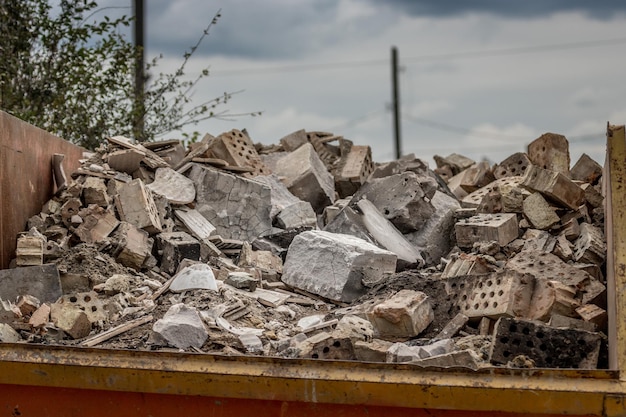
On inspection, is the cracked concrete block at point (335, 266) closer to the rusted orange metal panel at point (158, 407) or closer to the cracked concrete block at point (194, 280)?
the cracked concrete block at point (194, 280)

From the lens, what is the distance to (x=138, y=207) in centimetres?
528

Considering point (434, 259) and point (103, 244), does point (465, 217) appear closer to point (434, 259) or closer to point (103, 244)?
point (434, 259)

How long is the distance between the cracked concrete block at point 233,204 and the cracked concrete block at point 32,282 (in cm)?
153

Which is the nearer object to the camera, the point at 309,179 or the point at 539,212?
the point at 539,212

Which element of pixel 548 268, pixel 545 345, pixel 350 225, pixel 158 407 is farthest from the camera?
pixel 350 225

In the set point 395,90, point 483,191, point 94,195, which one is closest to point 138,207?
point 94,195

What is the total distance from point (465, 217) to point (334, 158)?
2.06m

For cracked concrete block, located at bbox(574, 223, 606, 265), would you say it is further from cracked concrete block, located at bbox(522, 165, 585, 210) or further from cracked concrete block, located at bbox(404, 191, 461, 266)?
cracked concrete block, located at bbox(404, 191, 461, 266)

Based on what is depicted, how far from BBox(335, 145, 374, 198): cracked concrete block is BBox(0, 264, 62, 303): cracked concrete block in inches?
116

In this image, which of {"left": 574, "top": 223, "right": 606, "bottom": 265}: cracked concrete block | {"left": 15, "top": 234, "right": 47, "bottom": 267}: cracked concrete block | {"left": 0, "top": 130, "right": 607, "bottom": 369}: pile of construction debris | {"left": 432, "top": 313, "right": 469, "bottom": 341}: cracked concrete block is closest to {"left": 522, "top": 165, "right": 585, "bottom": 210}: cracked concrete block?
{"left": 0, "top": 130, "right": 607, "bottom": 369}: pile of construction debris

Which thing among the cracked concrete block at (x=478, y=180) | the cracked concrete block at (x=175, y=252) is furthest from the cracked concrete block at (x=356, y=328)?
the cracked concrete block at (x=478, y=180)

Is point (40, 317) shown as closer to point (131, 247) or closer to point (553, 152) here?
point (131, 247)

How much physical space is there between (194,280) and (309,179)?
2.26 m

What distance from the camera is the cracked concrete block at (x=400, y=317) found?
12.1ft
